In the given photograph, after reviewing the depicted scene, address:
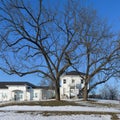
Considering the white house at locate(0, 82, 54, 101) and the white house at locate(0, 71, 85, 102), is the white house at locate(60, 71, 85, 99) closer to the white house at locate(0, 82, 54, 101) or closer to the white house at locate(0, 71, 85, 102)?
the white house at locate(0, 71, 85, 102)

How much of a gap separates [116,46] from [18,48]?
11.1 metres

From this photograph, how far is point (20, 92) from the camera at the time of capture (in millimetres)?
78312

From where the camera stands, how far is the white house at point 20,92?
77.4m

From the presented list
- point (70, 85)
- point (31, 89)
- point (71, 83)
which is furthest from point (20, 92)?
point (71, 83)

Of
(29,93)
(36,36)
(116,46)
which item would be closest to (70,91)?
(29,93)

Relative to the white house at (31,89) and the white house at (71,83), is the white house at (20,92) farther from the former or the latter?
the white house at (71,83)

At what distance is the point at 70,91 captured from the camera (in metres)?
73.3

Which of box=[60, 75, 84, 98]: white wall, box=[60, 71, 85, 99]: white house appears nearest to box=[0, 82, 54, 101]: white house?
box=[60, 75, 84, 98]: white wall

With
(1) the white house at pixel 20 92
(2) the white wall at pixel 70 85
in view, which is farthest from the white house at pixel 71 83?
(1) the white house at pixel 20 92

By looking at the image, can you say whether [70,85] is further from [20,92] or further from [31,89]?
[20,92]

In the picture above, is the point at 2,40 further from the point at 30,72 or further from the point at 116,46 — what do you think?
the point at 116,46

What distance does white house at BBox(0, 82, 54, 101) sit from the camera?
77375 mm

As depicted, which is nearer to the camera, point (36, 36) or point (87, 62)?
point (36, 36)

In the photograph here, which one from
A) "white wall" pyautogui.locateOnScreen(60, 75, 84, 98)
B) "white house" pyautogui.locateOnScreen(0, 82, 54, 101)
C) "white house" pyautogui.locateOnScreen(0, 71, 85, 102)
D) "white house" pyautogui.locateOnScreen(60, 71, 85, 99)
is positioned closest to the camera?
"white wall" pyautogui.locateOnScreen(60, 75, 84, 98)
